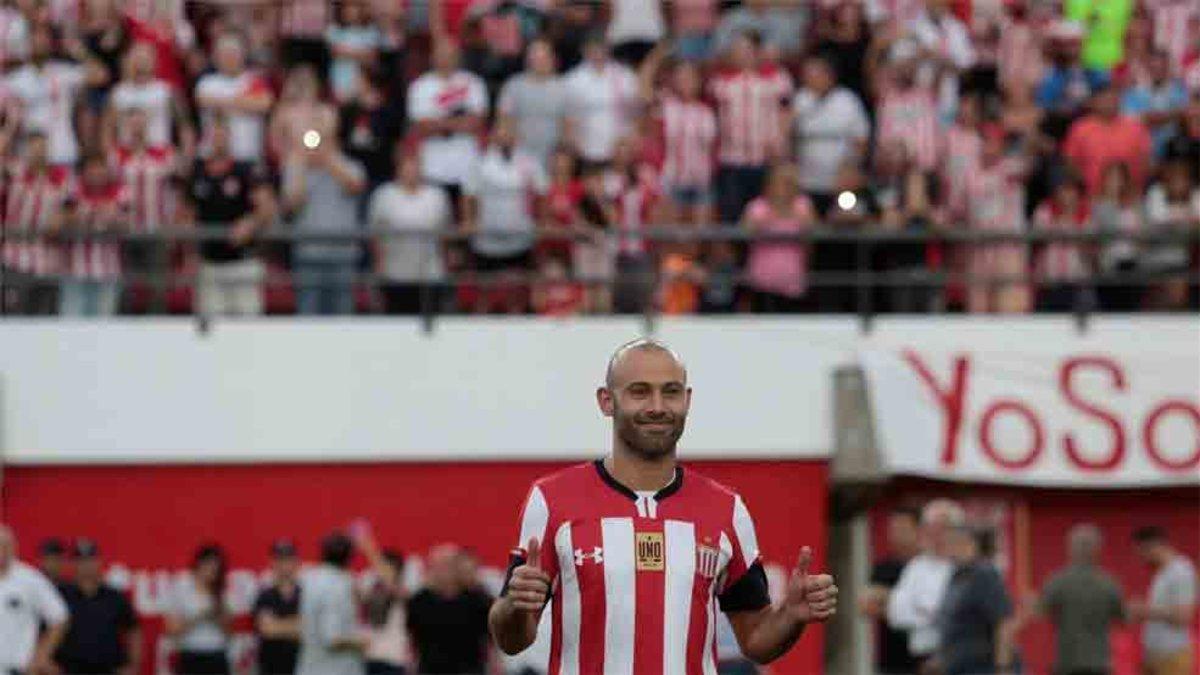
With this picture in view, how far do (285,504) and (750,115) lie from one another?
368cm

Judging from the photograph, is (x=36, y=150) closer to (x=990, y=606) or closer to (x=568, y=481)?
(x=990, y=606)

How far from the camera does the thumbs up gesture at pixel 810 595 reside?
7.96 m

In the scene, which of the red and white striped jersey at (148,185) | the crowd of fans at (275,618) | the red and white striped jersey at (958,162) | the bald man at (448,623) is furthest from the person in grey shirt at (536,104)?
the bald man at (448,623)

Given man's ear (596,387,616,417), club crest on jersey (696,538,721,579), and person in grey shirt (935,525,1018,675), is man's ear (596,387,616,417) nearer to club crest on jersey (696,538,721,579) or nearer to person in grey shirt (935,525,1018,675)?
club crest on jersey (696,538,721,579)

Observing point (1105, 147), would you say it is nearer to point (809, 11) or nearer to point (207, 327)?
point (809, 11)

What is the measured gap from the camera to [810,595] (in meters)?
7.98

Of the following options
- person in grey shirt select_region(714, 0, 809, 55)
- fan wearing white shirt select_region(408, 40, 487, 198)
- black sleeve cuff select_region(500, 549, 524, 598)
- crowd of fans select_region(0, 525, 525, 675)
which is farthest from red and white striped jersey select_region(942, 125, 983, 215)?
black sleeve cuff select_region(500, 549, 524, 598)

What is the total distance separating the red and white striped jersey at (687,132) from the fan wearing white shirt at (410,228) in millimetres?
1402

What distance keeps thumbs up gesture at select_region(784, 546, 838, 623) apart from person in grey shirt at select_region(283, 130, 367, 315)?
1125 cm

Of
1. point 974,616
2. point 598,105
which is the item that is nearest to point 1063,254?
point 598,105

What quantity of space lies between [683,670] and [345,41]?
11.7 meters

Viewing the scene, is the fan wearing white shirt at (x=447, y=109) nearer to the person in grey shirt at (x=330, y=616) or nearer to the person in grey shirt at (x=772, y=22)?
the person in grey shirt at (x=772, y=22)

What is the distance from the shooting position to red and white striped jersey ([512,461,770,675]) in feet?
26.9

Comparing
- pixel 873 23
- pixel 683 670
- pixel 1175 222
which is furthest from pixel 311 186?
pixel 683 670
